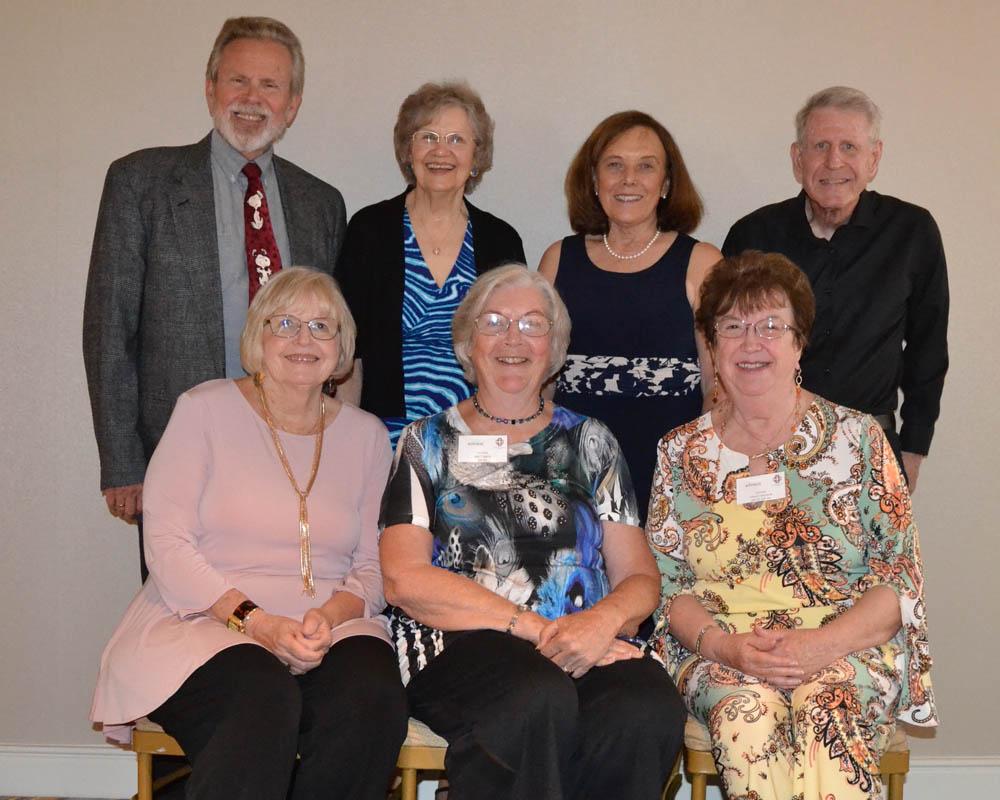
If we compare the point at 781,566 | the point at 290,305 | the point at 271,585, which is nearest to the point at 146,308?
the point at 290,305

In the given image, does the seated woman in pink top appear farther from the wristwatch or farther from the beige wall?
the beige wall

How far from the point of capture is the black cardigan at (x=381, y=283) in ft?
10.2

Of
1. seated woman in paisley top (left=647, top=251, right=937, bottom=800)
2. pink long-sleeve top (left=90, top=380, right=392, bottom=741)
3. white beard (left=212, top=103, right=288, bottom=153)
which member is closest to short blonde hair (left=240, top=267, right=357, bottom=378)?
pink long-sleeve top (left=90, top=380, right=392, bottom=741)

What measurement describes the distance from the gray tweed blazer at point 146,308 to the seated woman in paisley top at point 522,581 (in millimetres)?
780

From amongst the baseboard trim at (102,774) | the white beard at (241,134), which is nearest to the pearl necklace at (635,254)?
the white beard at (241,134)

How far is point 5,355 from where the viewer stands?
3689mm

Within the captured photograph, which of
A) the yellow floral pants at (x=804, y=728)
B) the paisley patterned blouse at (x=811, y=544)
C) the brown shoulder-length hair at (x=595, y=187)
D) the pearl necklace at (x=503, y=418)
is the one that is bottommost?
the yellow floral pants at (x=804, y=728)

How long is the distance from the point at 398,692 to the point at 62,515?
75.7 inches

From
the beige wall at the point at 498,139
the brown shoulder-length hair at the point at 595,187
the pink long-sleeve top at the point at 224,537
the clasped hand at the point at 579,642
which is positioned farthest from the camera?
the beige wall at the point at 498,139

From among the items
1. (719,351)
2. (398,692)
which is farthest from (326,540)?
(719,351)

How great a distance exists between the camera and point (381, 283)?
3.14 metres

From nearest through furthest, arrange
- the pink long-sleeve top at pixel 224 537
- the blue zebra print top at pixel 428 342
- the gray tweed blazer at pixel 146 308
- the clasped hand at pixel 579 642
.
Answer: the clasped hand at pixel 579 642
the pink long-sleeve top at pixel 224 537
the gray tweed blazer at pixel 146 308
the blue zebra print top at pixel 428 342

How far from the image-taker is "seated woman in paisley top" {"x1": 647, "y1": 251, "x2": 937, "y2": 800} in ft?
7.39

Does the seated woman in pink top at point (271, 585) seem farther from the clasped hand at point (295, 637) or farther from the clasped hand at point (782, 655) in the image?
the clasped hand at point (782, 655)
